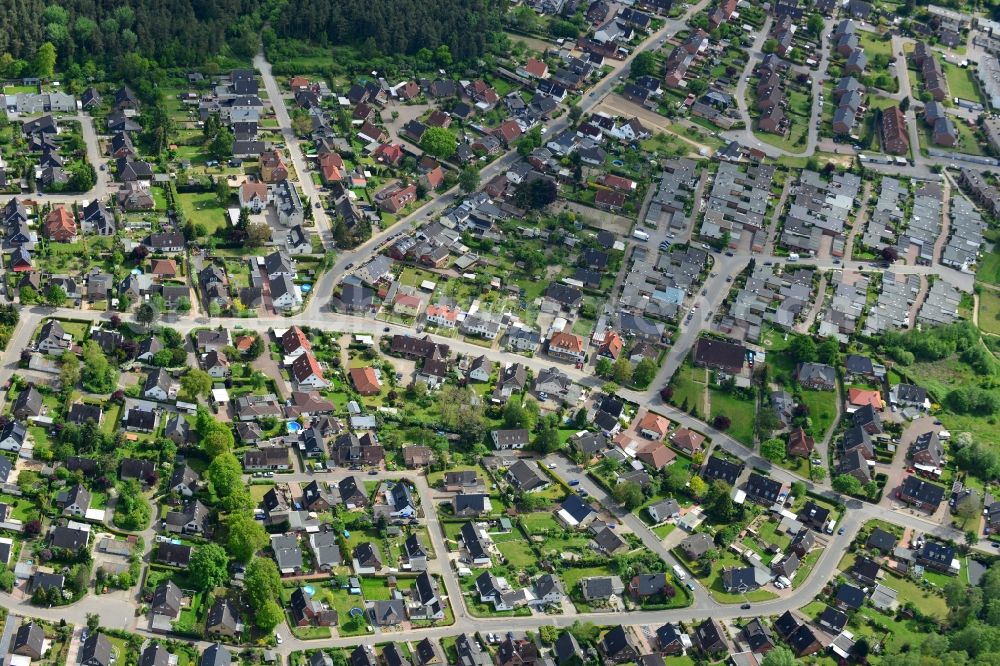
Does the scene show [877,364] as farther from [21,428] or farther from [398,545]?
[21,428]

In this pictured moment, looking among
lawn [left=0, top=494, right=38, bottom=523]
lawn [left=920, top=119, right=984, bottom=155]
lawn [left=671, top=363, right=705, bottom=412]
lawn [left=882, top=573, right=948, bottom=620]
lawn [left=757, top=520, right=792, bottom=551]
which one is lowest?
lawn [left=882, top=573, right=948, bottom=620]

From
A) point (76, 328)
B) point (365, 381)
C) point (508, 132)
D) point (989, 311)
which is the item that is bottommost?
point (989, 311)

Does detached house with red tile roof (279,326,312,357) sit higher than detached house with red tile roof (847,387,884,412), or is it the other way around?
detached house with red tile roof (279,326,312,357)

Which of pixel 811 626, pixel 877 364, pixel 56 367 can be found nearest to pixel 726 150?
pixel 877 364

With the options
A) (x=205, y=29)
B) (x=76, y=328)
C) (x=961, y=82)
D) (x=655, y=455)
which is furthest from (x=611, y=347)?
(x=961, y=82)

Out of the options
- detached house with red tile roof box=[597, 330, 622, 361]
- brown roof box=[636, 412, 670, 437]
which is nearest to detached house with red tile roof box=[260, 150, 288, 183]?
detached house with red tile roof box=[597, 330, 622, 361]

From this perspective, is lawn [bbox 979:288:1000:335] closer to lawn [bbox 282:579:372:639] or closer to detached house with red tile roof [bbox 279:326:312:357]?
detached house with red tile roof [bbox 279:326:312:357]

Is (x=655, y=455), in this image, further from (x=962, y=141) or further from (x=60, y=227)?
(x=962, y=141)
